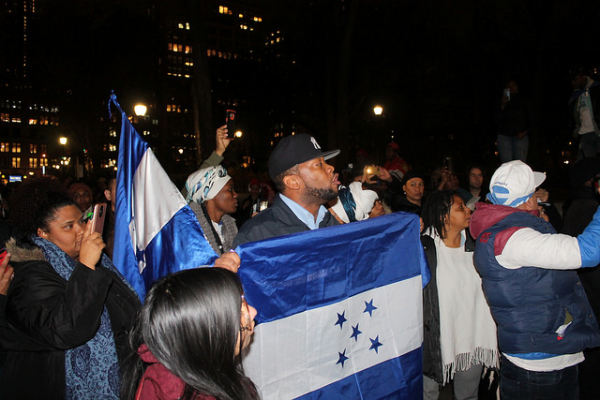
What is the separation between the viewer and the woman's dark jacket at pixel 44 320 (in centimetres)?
230

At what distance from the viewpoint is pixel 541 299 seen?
2770mm

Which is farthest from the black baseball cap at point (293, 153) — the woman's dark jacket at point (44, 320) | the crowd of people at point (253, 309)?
the woman's dark jacket at point (44, 320)

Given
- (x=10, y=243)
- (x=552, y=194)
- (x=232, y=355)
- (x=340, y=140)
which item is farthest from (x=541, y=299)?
(x=340, y=140)

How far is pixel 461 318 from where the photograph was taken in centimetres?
395

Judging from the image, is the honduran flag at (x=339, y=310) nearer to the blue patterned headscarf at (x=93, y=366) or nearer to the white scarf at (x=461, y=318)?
the white scarf at (x=461, y=318)

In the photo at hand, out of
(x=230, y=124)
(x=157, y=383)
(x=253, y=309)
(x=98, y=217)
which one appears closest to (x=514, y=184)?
(x=253, y=309)

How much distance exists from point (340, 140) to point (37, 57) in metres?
28.3

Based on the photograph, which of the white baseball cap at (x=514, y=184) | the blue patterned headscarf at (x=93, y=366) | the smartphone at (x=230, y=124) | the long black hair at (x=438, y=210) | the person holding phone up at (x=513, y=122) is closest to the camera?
the blue patterned headscarf at (x=93, y=366)

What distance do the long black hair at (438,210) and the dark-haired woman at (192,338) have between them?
9.90 feet

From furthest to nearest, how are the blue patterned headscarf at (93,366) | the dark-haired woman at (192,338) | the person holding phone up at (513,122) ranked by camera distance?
the person holding phone up at (513,122)
the blue patterned headscarf at (93,366)
the dark-haired woman at (192,338)

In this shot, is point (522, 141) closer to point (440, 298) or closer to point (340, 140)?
point (440, 298)

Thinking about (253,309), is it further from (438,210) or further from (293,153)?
(438,210)

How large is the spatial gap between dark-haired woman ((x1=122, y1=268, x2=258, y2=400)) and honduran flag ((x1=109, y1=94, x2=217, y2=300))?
2.71 ft

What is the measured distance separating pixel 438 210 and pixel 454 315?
102 cm
